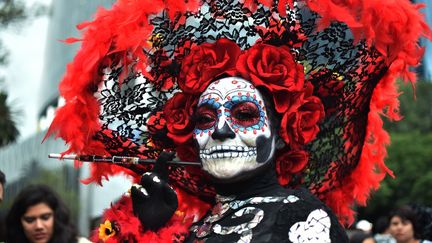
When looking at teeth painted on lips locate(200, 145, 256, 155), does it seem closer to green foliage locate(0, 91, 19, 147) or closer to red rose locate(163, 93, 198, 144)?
red rose locate(163, 93, 198, 144)

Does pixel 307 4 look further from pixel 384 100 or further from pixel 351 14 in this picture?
pixel 384 100

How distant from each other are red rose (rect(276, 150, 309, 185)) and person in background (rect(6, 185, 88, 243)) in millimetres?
1779

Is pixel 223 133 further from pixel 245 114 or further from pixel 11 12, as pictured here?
pixel 11 12

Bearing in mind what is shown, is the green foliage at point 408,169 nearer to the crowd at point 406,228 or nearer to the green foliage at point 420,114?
the green foliage at point 420,114

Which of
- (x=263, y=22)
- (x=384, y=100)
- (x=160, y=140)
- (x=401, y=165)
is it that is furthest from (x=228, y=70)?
(x=401, y=165)

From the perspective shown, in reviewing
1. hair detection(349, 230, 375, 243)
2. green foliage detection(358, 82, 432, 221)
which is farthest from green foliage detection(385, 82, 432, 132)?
hair detection(349, 230, 375, 243)

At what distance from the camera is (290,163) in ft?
11.9

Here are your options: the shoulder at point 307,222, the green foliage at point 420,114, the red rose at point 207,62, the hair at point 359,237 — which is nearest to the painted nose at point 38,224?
the red rose at point 207,62

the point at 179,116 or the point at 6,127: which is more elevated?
the point at 179,116

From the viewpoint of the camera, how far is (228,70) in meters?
3.54

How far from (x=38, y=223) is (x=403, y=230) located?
114 inches

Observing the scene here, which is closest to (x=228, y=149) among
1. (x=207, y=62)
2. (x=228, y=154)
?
(x=228, y=154)

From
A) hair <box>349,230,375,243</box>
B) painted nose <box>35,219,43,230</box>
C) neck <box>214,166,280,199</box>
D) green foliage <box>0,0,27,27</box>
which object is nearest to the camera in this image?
neck <box>214,166,280,199</box>

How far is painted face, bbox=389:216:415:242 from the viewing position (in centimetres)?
646
